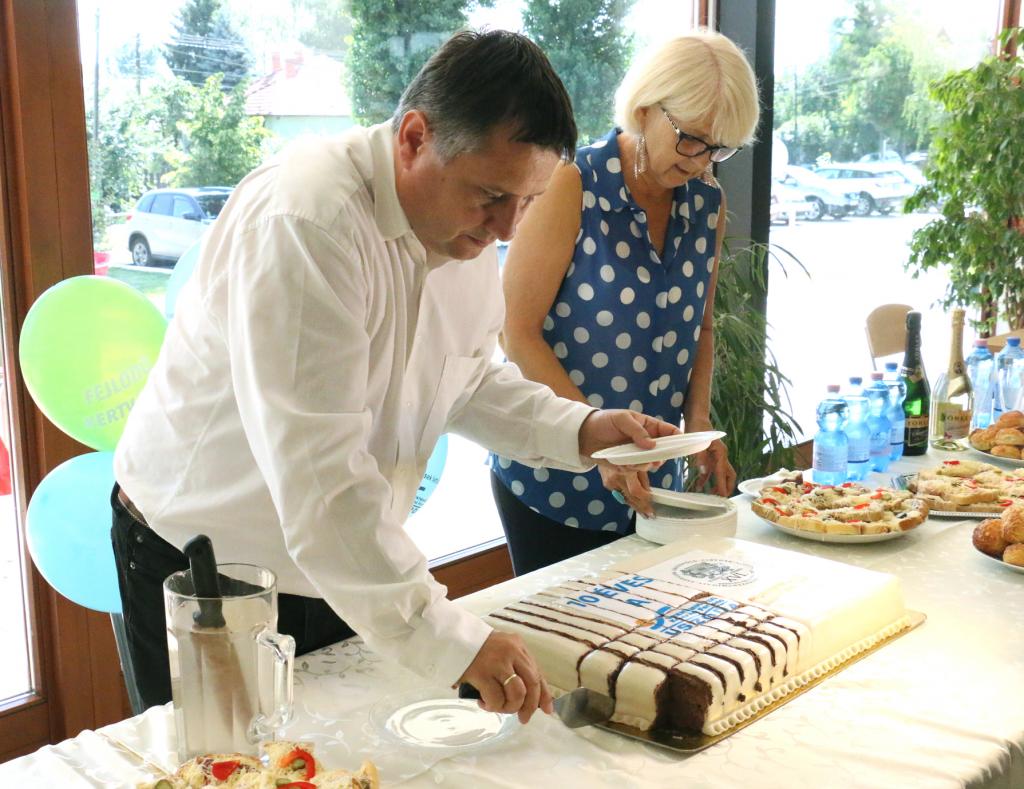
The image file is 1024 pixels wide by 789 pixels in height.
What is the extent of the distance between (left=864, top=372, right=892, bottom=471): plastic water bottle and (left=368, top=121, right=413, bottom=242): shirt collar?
126cm

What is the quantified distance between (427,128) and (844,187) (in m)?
4.04

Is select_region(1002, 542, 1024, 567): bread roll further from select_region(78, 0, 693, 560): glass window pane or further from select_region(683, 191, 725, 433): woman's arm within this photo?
select_region(78, 0, 693, 560): glass window pane

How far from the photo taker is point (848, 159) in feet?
15.7

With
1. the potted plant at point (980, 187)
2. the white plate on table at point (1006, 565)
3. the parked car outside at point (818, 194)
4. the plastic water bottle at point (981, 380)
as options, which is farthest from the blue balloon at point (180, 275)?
the potted plant at point (980, 187)

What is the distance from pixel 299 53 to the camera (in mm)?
2762

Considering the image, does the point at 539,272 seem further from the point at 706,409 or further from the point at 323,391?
the point at 323,391

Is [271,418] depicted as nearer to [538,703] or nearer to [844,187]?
[538,703]

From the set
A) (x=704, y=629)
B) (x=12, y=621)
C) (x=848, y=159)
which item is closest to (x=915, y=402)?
(x=704, y=629)

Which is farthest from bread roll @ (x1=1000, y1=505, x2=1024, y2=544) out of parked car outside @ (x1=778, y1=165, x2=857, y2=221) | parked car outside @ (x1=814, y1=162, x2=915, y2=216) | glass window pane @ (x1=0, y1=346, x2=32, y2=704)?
parked car outside @ (x1=814, y1=162, x2=915, y2=216)

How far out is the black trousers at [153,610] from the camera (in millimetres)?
1375

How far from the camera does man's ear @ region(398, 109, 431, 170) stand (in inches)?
44.4

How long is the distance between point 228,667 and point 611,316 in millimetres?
1148

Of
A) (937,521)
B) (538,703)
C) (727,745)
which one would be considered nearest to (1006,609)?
(937,521)

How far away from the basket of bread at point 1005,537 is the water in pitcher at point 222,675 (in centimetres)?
111
